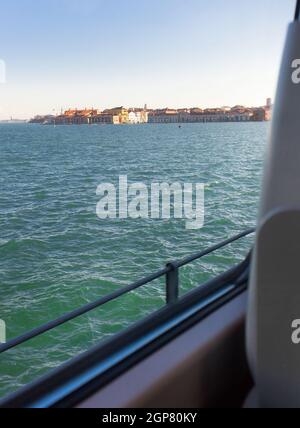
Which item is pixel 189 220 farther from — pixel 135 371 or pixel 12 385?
pixel 135 371

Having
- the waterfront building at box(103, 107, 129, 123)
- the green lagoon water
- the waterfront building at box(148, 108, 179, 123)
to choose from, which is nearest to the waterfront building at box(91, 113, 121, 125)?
the waterfront building at box(103, 107, 129, 123)

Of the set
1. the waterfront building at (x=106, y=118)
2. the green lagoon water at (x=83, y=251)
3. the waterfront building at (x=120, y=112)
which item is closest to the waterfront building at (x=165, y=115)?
the waterfront building at (x=120, y=112)

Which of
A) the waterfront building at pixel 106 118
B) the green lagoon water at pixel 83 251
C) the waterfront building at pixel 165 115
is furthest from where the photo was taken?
the waterfront building at pixel 106 118

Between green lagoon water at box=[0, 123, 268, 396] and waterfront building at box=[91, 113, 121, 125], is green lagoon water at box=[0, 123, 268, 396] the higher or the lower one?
the lower one

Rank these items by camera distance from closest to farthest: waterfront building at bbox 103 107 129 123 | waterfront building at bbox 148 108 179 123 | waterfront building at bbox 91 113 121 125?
waterfront building at bbox 148 108 179 123 → waterfront building at bbox 103 107 129 123 → waterfront building at bbox 91 113 121 125

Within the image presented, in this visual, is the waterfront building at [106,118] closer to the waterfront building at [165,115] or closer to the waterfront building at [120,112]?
the waterfront building at [120,112]

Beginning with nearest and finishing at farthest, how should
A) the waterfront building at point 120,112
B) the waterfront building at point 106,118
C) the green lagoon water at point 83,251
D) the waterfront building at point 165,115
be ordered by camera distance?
1. the green lagoon water at point 83,251
2. the waterfront building at point 165,115
3. the waterfront building at point 120,112
4. the waterfront building at point 106,118

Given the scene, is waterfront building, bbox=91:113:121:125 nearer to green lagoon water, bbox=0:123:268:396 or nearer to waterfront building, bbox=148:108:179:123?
waterfront building, bbox=148:108:179:123

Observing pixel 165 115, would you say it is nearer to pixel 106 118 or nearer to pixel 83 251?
pixel 106 118

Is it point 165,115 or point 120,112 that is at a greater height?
point 120,112

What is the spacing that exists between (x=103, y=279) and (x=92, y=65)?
202 feet

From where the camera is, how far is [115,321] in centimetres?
905

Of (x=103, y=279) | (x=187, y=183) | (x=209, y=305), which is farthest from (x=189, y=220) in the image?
(x=209, y=305)

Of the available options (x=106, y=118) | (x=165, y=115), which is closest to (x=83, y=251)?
(x=165, y=115)
